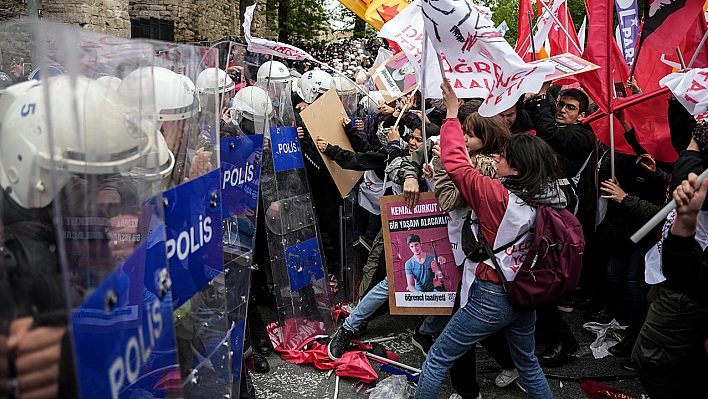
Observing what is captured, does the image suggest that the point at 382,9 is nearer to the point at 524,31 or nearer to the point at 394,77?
the point at 394,77

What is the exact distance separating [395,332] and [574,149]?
2.00 metres

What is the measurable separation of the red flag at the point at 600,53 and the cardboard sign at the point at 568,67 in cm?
29

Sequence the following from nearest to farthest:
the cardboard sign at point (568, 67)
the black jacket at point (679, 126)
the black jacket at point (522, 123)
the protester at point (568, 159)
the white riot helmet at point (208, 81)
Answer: the white riot helmet at point (208, 81) → the cardboard sign at point (568, 67) → the black jacket at point (679, 126) → the protester at point (568, 159) → the black jacket at point (522, 123)

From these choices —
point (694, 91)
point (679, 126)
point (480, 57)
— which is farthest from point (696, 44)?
point (480, 57)

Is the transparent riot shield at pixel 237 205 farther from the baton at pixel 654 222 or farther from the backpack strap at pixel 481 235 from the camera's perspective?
the baton at pixel 654 222

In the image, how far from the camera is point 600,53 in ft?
14.2

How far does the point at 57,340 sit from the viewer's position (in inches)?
44.9

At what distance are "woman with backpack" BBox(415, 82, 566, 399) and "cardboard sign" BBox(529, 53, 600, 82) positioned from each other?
875 mm

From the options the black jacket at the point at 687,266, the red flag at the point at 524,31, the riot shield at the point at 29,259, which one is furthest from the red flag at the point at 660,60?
the riot shield at the point at 29,259

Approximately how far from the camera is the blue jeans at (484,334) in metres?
3.07

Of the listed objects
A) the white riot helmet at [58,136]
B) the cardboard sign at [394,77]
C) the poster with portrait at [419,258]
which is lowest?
the poster with portrait at [419,258]

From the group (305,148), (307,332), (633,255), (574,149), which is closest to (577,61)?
(574,149)

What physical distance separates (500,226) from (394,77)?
3.15m

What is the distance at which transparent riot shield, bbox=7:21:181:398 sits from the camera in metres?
1.17
